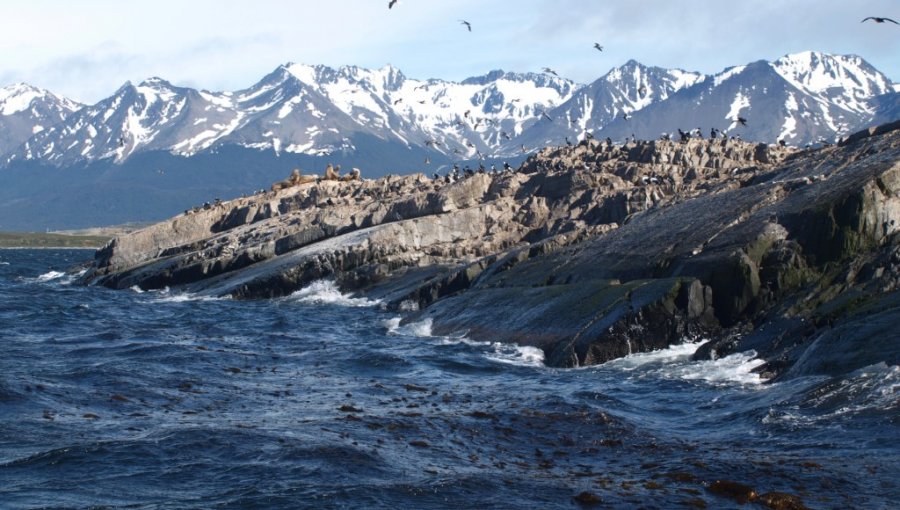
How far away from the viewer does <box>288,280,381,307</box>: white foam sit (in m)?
59.8

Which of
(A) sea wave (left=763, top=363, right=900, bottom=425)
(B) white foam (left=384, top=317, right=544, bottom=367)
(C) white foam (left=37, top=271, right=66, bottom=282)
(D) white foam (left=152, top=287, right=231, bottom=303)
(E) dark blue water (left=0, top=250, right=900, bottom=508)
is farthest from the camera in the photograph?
(C) white foam (left=37, top=271, right=66, bottom=282)

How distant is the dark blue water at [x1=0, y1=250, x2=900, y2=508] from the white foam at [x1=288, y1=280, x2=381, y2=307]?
20339 mm

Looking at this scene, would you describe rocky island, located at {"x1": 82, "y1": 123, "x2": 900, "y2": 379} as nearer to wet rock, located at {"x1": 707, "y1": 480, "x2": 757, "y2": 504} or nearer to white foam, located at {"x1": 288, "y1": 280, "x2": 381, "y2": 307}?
white foam, located at {"x1": 288, "y1": 280, "x2": 381, "y2": 307}

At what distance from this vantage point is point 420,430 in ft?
81.1

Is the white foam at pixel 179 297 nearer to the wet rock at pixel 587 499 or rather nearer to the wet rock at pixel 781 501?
the wet rock at pixel 587 499

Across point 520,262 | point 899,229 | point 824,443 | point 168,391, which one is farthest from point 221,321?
point 824,443

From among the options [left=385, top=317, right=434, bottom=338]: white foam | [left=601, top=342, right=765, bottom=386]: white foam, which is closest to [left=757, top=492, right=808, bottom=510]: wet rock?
[left=601, top=342, right=765, bottom=386]: white foam

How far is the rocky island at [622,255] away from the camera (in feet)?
112

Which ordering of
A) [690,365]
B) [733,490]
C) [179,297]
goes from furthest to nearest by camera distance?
[179,297]
[690,365]
[733,490]

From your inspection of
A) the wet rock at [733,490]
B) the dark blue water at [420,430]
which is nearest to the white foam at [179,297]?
the dark blue water at [420,430]

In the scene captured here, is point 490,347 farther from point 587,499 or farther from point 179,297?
point 179,297

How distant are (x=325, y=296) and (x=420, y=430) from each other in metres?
39.3

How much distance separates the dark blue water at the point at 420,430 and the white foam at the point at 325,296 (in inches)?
801

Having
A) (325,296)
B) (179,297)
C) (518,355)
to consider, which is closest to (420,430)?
(518,355)
